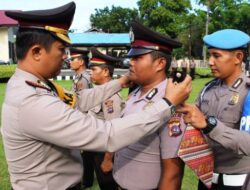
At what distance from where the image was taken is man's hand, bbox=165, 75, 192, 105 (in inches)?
94.5

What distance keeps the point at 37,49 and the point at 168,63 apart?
1.05 meters

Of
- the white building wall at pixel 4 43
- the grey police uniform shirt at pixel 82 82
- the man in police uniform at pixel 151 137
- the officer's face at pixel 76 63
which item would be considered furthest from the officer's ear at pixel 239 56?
the white building wall at pixel 4 43

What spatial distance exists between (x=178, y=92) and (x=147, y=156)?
0.72 m

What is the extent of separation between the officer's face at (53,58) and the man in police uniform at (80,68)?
15.0 ft

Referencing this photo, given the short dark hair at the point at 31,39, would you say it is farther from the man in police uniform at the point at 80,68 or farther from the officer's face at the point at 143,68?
the man in police uniform at the point at 80,68

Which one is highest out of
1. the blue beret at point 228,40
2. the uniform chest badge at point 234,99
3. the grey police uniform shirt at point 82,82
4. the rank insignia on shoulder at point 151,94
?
the blue beret at point 228,40

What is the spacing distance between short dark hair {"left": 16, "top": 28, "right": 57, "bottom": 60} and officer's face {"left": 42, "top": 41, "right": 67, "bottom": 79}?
3 cm

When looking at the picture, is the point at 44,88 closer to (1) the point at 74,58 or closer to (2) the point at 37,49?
(2) the point at 37,49

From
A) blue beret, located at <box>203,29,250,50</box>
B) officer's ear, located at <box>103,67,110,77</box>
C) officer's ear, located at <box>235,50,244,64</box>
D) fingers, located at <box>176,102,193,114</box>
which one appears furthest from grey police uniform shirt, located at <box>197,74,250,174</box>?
officer's ear, located at <box>103,67,110,77</box>

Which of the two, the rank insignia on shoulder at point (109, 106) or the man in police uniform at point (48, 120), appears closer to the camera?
the man in police uniform at point (48, 120)

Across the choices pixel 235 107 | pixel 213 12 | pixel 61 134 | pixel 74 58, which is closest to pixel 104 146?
pixel 61 134

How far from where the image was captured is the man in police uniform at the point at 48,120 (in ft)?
7.57

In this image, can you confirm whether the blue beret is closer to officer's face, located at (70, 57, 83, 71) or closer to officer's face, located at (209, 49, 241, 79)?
officer's face, located at (209, 49, 241, 79)

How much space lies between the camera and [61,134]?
2.30 metres
